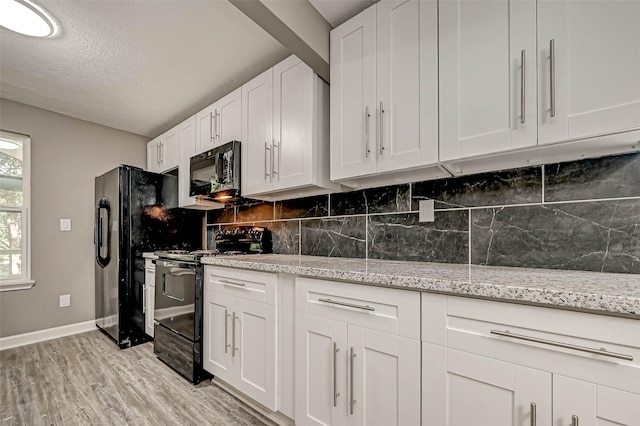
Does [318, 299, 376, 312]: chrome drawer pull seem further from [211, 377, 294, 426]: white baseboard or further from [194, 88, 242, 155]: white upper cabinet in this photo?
[194, 88, 242, 155]: white upper cabinet

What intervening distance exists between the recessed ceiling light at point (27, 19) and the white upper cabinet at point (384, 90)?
5.64ft

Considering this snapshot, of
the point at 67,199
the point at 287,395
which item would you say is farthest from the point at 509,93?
the point at 67,199

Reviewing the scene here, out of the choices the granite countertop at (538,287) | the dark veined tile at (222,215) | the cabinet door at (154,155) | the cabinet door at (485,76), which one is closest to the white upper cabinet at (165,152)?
the cabinet door at (154,155)

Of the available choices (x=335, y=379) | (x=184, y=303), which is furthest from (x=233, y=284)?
(x=335, y=379)

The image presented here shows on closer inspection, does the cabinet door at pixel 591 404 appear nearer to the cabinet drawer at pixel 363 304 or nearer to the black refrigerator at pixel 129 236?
the cabinet drawer at pixel 363 304

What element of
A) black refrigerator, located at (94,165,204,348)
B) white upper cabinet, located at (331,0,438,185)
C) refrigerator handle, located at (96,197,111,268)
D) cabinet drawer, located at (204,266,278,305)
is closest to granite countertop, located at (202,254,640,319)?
cabinet drawer, located at (204,266,278,305)

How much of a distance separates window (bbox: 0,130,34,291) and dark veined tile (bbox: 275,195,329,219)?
8.60 feet

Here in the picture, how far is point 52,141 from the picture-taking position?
3.13m

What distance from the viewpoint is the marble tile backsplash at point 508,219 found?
1.20 meters

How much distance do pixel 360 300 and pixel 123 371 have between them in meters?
2.18

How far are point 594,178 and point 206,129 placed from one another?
273 centimetres

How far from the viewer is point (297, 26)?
5.07 ft

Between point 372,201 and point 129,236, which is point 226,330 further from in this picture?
point 129,236

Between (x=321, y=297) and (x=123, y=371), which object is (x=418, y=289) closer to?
(x=321, y=297)
